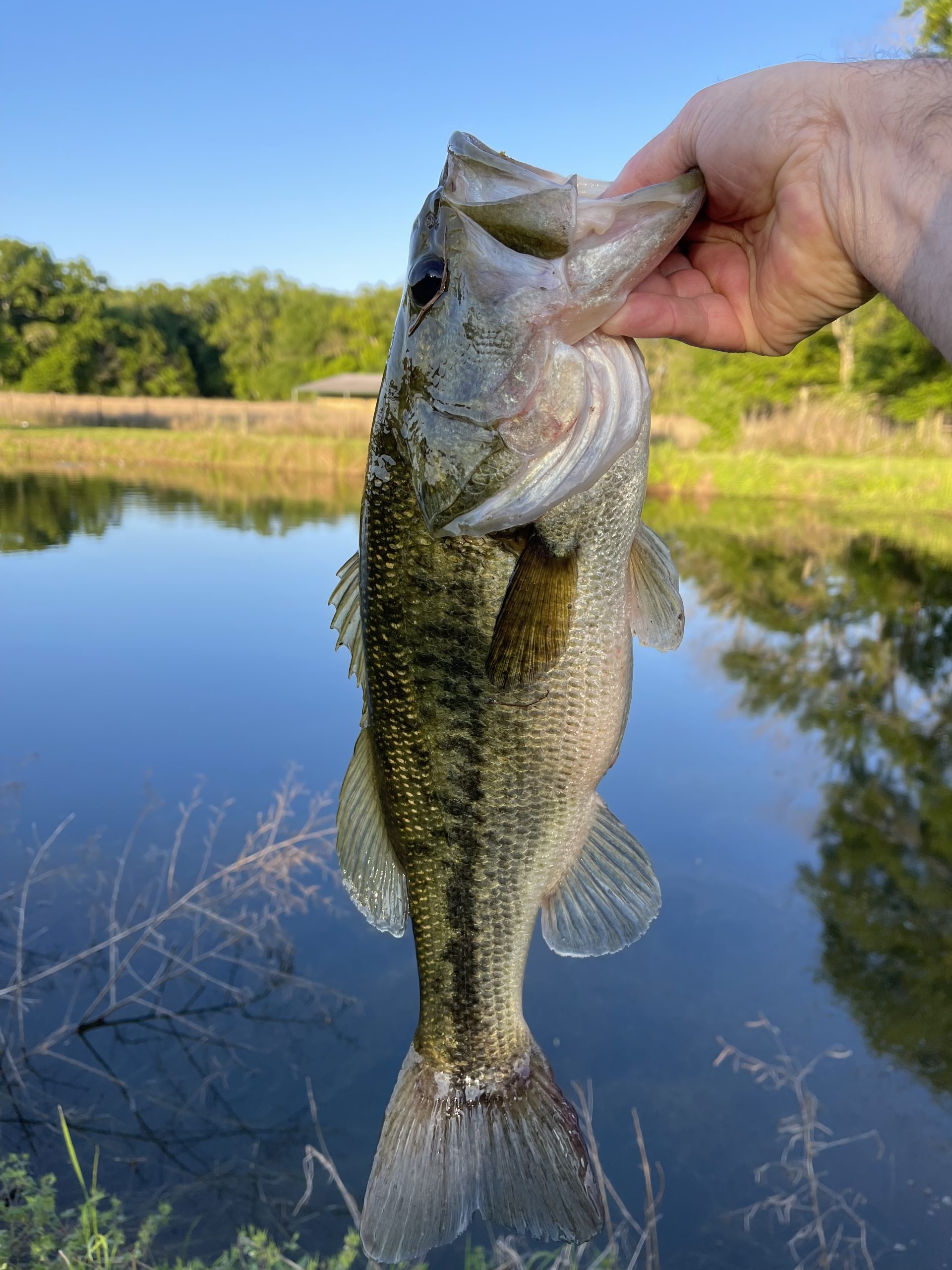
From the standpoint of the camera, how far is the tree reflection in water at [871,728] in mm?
5859

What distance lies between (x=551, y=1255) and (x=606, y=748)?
9.85 ft

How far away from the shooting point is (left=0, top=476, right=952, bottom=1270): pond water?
14.7ft

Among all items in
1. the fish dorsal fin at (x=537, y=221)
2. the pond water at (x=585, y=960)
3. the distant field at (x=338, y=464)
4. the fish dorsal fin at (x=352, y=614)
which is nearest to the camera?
the fish dorsal fin at (x=537, y=221)

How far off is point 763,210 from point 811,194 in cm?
17

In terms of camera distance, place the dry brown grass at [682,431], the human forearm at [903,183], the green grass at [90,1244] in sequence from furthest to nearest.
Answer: the dry brown grass at [682,431] → the green grass at [90,1244] → the human forearm at [903,183]

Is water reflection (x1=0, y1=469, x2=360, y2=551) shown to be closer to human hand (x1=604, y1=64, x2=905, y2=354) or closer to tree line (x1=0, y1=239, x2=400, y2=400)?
human hand (x1=604, y1=64, x2=905, y2=354)

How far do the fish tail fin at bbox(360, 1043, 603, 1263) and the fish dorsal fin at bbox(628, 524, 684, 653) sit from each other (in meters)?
1.05

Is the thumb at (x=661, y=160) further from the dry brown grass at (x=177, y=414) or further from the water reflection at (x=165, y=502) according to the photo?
the dry brown grass at (x=177, y=414)

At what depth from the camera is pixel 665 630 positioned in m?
1.85

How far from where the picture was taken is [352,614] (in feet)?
6.31

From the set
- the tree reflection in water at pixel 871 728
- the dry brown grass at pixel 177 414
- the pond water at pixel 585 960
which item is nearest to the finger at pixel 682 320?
the pond water at pixel 585 960

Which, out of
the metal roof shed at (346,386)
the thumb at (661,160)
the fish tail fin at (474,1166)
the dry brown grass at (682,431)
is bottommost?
the fish tail fin at (474,1166)

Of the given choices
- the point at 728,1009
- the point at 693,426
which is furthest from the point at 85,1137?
the point at 693,426

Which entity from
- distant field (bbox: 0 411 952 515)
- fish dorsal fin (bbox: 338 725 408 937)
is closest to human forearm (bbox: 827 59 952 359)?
fish dorsal fin (bbox: 338 725 408 937)
